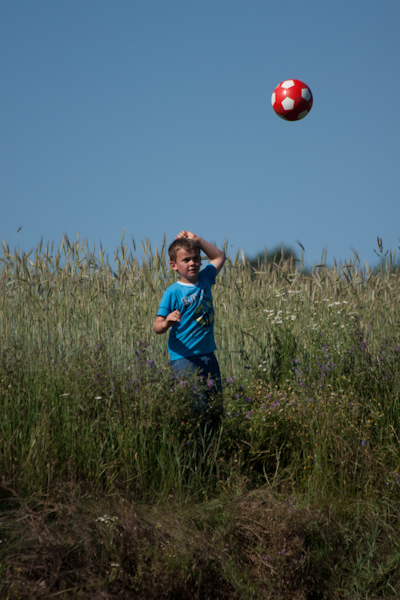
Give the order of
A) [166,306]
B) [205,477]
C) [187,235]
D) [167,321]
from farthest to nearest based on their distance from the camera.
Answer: [187,235]
[166,306]
[167,321]
[205,477]

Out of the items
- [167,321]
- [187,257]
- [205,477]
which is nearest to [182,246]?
[187,257]

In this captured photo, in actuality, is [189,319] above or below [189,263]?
below

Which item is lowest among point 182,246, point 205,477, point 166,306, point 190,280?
point 205,477

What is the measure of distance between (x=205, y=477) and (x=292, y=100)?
394cm

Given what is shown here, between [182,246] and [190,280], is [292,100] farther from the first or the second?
[190,280]

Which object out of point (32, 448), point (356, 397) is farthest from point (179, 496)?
point (356, 397)

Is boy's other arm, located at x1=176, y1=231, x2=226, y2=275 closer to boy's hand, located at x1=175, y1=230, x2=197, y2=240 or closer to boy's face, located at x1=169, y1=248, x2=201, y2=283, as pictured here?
boy's hand, located at x1=175, y1=230, x2=197, y2=240

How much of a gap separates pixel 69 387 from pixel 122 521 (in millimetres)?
1281

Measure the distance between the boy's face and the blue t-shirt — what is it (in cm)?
8

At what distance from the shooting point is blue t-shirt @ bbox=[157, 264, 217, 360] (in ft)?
13.5

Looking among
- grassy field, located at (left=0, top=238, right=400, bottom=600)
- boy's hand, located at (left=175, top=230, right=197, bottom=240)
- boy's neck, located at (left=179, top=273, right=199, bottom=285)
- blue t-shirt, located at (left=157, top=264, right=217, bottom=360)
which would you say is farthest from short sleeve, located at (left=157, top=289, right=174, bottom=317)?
boy's hand, located at (left=175, top=230, right=197, bottom=240)

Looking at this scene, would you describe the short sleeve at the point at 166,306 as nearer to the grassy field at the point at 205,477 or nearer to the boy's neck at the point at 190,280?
the boy's neck at the point at 190,280

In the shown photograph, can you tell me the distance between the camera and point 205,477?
361cm

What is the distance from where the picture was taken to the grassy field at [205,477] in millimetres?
2615
